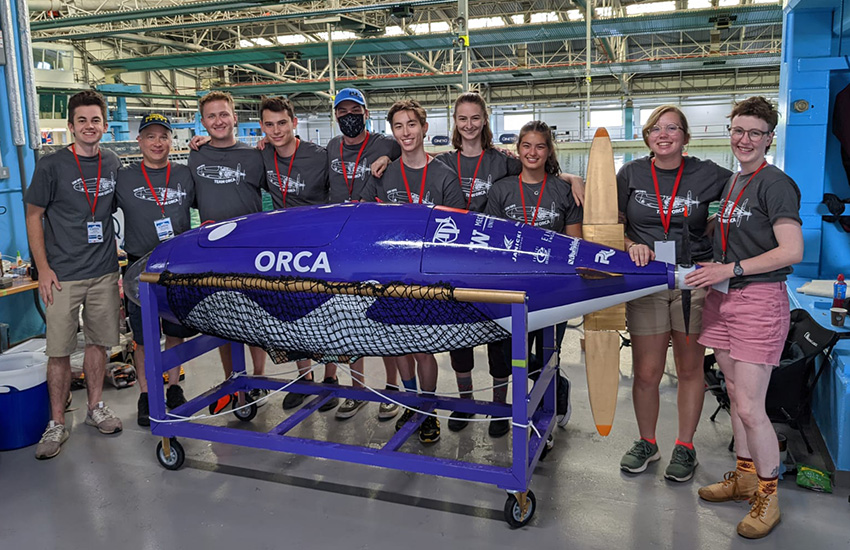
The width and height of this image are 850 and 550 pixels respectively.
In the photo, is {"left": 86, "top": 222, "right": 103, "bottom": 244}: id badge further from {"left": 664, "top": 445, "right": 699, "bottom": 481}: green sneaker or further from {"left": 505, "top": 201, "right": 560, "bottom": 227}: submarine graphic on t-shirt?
{"left": 664, "top": 445, "right": 699, "bottom": 481}: green sneaker

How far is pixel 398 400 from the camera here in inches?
137

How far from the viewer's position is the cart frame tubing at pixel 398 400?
103 inches

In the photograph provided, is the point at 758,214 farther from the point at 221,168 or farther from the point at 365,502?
the point at 221,168

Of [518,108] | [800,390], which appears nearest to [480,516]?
[800,390]

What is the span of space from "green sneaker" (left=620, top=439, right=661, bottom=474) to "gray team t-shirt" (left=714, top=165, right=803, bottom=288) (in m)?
1.02

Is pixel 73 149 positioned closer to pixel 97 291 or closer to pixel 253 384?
pixel 97 291

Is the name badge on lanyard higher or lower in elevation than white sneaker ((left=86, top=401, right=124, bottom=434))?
higher

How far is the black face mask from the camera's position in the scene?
3.61 meters

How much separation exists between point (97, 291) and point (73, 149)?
2.64 ft

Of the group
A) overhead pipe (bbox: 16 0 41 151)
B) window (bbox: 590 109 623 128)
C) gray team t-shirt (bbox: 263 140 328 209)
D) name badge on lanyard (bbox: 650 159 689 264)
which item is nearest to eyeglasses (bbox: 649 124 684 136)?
name badge on lanyard (bbox: 650 159 689 264)

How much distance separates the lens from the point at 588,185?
9.62ft

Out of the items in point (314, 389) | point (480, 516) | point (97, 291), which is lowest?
point (480, 516)

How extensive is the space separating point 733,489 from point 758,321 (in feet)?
2.72

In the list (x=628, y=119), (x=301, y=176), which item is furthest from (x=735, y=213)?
(x=628, y=119)
